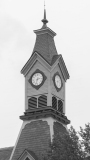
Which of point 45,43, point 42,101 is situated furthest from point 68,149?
point 45,43

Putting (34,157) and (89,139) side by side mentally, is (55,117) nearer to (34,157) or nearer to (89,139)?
(34,157)

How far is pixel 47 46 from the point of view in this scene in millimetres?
81250

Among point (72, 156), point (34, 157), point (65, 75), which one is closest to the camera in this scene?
point (72, 156)

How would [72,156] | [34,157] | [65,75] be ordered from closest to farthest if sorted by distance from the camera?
[72,156] → [34,157] → [65,75]

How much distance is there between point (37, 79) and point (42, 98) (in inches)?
111

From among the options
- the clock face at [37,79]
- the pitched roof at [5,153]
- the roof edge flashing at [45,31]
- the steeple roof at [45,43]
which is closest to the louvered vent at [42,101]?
the clock face at [37,79]

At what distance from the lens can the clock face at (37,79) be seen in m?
79.0

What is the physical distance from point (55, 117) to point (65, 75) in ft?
25.1

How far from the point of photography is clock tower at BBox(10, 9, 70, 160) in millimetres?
74812

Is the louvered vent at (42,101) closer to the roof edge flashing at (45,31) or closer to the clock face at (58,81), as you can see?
the clock face at (58,81)

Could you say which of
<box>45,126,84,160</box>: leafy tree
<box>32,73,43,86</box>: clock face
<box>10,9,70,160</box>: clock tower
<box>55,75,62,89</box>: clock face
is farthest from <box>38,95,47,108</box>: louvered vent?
<box>45,126,84,160</box>: leafy tree

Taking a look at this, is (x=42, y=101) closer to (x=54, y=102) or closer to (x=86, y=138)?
(x=54, y=102)

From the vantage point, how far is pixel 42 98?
78.1m

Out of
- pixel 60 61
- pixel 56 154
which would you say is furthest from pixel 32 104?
pixel 56 154
